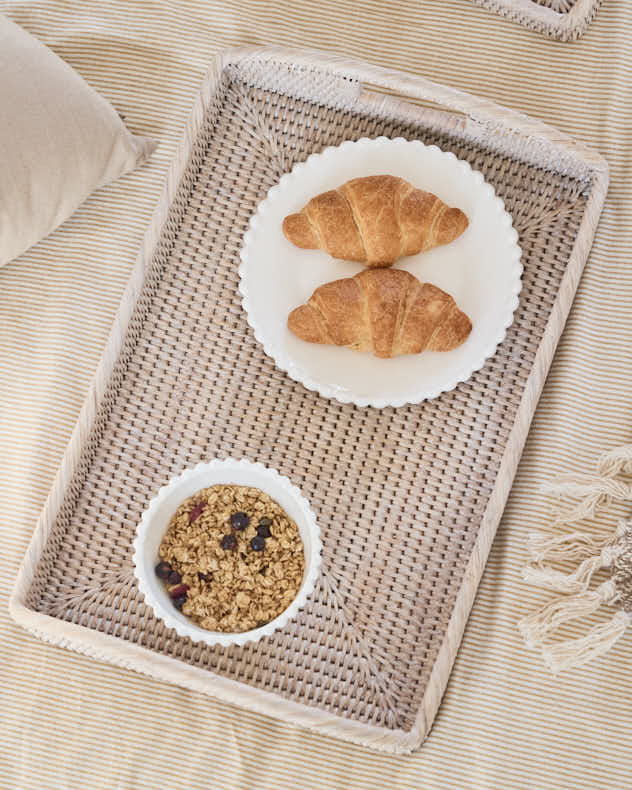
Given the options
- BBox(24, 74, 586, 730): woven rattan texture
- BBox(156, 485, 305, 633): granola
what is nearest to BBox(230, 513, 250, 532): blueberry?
BBox(156, 485, 305, 633): granola

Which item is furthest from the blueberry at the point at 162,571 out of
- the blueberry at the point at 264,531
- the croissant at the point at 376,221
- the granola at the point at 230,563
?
the croissant at the point at 376,221

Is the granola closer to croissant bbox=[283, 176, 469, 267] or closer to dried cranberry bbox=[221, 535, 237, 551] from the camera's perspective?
dried cranberry bbox=[221, 535, 237, 551]

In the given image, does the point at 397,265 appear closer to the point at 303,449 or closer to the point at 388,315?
the point at 388,315

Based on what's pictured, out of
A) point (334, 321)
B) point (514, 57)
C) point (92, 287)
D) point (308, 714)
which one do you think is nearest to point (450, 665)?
point (308, 714)

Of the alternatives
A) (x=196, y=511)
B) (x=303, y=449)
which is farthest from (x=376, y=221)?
(x=196, y=511)

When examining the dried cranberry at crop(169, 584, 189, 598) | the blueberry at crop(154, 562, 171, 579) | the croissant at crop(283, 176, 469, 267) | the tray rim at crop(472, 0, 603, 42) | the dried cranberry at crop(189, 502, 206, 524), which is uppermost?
the tray rim at crop(472, 0, 603, 42)
